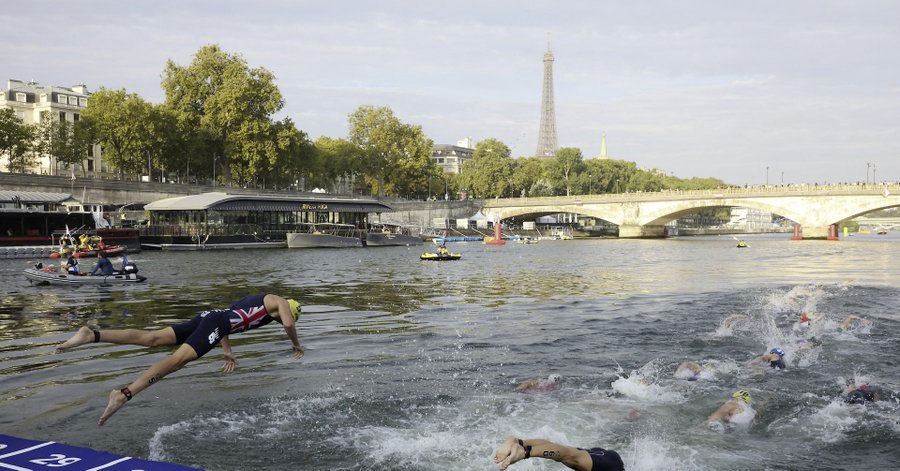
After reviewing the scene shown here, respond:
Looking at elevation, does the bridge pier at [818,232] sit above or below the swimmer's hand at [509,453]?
below

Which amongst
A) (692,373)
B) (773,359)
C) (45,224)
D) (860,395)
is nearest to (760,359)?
(773,359)

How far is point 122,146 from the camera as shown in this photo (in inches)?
3351

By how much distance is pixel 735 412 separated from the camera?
1166 cm

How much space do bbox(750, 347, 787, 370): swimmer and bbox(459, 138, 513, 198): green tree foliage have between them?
5137 inches

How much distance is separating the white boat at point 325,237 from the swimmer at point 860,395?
2673 inches

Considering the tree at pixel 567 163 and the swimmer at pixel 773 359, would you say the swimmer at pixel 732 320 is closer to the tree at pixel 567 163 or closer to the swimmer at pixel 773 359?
the swimmer at pixel 773 359

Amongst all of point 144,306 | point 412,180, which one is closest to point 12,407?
point 144,306

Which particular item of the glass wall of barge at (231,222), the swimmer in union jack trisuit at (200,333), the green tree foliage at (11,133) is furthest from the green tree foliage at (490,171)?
the swimmer in union jack trisuit at (200,333)

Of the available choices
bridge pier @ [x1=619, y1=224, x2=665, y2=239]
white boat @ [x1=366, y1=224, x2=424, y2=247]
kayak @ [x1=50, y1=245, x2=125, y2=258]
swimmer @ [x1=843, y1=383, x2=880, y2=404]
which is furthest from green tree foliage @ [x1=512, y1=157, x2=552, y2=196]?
swimmer @ [x1=843, y1=383, x2=880, y2=404]

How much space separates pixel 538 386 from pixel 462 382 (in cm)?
161

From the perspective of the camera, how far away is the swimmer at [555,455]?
6656 millimetres

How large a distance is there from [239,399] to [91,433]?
263 centimetres

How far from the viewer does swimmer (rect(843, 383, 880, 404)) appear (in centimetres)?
1255

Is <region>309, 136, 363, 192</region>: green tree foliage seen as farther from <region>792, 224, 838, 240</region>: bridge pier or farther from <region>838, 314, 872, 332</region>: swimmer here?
<region>838, 314, 872, 332</region>: swimmer
